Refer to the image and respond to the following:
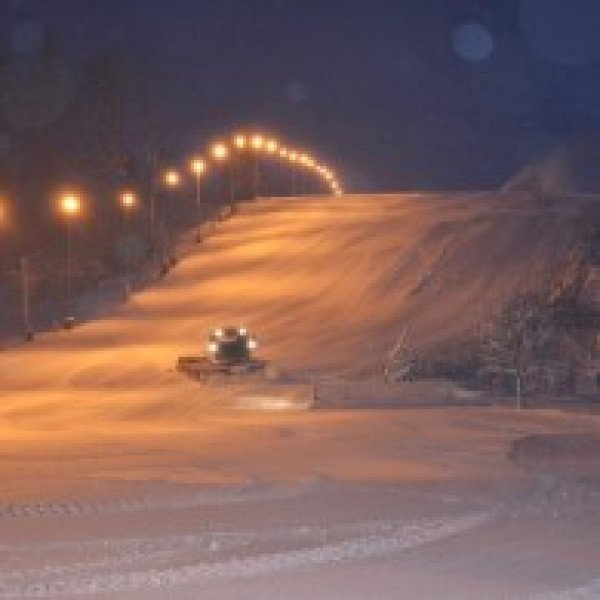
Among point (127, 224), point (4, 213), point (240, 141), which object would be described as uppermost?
point (240, 141)

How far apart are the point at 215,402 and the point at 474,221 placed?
85.0 feet

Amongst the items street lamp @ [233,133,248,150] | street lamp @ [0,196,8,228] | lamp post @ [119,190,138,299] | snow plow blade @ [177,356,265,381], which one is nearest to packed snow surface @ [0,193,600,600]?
snow plow blade @ [177,356,265,381]

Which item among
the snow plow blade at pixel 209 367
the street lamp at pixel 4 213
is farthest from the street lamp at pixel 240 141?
the snow plow blade at pixel 209 367

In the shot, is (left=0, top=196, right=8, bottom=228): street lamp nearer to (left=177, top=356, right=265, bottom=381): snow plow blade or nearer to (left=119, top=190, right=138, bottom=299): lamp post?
(left=119, top=190, right=138, bottom=299): lamp post

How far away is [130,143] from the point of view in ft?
393

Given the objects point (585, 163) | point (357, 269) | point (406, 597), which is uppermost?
point (585, 163)

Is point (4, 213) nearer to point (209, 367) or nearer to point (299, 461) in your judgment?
point (209, 367)

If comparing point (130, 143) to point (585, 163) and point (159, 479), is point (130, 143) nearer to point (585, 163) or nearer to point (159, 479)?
point (585, 163)

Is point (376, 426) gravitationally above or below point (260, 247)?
below

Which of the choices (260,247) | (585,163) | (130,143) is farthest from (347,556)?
(130,143)

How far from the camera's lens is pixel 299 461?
19422mm

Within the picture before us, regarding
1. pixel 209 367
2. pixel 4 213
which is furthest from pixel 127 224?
pixel 209 367

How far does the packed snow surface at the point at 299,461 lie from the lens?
1156cm

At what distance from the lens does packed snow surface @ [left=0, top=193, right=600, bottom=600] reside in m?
11.6
